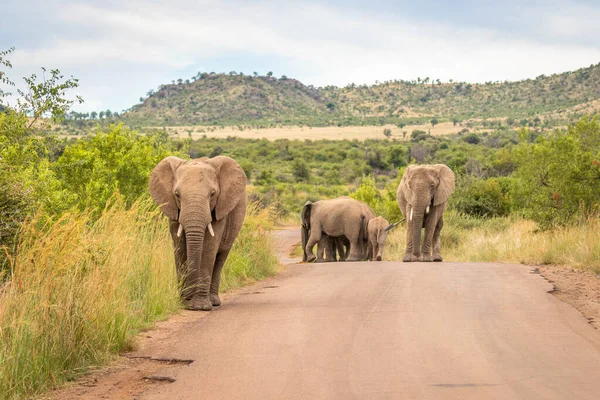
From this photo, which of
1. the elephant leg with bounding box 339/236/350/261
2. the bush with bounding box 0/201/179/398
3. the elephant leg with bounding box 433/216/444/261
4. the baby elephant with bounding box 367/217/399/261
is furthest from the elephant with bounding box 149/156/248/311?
the elephant leg with bounding box 339/236/350/261

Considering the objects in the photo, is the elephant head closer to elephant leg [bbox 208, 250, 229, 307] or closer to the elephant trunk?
elephant leg [bbox 208, 250, 229, 307]

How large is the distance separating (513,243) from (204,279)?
11.7 metres

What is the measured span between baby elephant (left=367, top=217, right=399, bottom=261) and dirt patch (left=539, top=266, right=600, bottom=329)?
25.2 ft

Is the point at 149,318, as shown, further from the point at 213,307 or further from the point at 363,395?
the point at 363,395

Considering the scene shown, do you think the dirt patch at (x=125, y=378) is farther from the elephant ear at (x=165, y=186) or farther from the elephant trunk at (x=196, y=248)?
the elephant ear at (x=165, y=186)

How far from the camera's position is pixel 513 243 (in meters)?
21.1

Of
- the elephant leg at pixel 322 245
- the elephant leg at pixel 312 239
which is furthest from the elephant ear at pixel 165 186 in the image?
the elephant leg at pixel 322 245

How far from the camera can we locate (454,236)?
25906 mm

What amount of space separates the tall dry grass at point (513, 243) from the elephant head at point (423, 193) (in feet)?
5.60

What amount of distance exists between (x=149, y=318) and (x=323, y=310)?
1.95m

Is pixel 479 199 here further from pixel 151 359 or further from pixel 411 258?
pixel 151 359

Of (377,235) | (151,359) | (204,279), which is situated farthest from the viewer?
(377,235)

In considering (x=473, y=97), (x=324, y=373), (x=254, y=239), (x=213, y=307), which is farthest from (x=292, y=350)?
(x=473, y=97)

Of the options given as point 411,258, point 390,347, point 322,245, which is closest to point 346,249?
A: point 322,245
